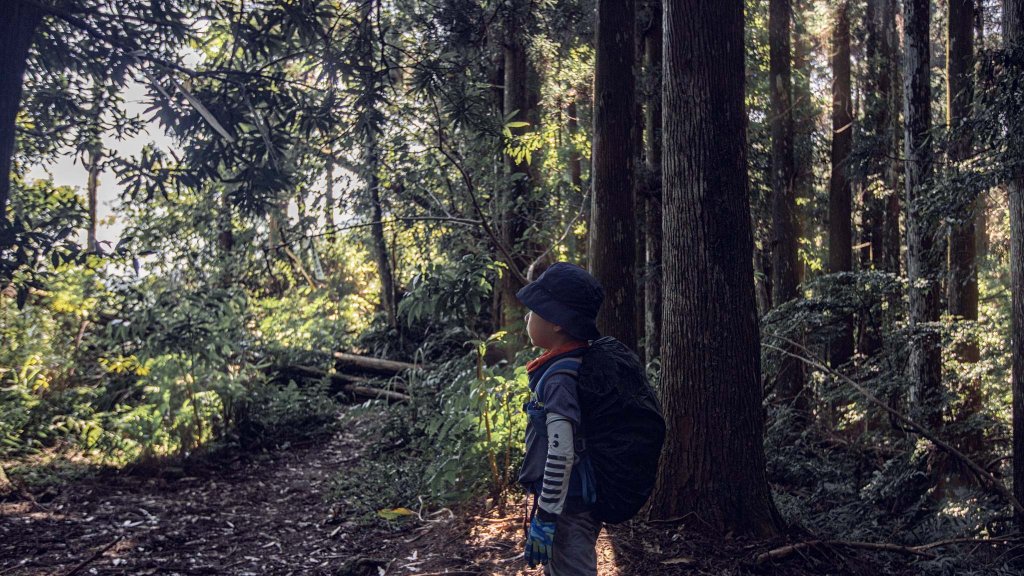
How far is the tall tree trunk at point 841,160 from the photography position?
15.5 meters

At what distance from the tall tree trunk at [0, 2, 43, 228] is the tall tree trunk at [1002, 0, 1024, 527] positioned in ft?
27.0

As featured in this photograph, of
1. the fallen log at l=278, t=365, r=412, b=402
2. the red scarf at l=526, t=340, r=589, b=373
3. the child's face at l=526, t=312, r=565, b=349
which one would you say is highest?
the child's face at l=526, t=312, r=565, b=349

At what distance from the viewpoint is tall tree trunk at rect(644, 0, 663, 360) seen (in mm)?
10547

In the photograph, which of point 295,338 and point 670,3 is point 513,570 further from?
point 295,338

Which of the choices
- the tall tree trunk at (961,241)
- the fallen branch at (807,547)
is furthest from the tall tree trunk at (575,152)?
the fallen branch at (807,547)

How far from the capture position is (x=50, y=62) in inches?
283

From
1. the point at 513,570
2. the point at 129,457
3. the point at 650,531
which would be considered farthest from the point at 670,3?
the point at 129,457

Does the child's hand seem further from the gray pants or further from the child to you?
the gray pants

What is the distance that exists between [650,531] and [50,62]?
7049 millimetres

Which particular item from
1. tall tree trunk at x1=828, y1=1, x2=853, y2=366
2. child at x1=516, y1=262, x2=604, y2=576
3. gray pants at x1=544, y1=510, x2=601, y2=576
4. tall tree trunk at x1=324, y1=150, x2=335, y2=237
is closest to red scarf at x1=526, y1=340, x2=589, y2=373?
child at x1=516, y1=262, x2=604, y2=576

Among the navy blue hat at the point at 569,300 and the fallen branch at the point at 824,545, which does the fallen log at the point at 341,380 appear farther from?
the navy blue hat at the point at 569,300

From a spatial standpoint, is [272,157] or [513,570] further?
[272,157]

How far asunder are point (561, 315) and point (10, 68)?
16.3 feet

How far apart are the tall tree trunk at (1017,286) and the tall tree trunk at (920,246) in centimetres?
133
